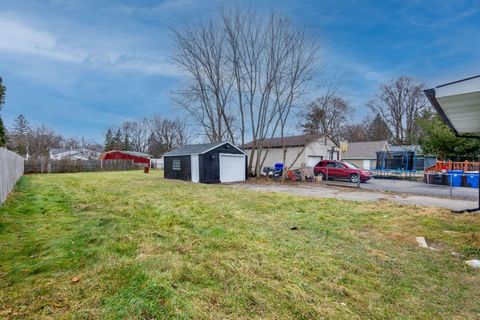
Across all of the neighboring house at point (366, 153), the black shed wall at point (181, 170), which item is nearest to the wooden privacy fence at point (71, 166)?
the black shed wall at point (181, 170)

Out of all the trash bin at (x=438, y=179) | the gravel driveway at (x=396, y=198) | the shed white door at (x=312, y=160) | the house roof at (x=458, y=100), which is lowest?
the gravel driveway at (x=396, y=198)

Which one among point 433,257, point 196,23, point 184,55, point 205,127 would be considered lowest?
point 433,257

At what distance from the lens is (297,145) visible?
22.7 meters

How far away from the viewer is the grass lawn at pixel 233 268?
2305 mm

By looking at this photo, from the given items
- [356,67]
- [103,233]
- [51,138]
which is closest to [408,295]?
[103,233]

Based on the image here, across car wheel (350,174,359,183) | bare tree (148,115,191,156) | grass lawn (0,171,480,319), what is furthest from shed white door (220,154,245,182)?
bare tree (148,115,191,156)

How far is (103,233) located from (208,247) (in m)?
1.97

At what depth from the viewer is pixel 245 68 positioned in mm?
19047

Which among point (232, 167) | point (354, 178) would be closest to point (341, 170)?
point (354, 178)

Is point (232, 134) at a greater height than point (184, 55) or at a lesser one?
lesser

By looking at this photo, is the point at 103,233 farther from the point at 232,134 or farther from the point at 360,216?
the point at 232,134

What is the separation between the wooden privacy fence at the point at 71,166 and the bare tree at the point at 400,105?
3635 cm

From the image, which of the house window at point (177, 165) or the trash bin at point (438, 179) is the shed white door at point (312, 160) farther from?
the house window at point (177, 165)

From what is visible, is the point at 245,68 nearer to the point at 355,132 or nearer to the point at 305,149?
the point at 305,149
